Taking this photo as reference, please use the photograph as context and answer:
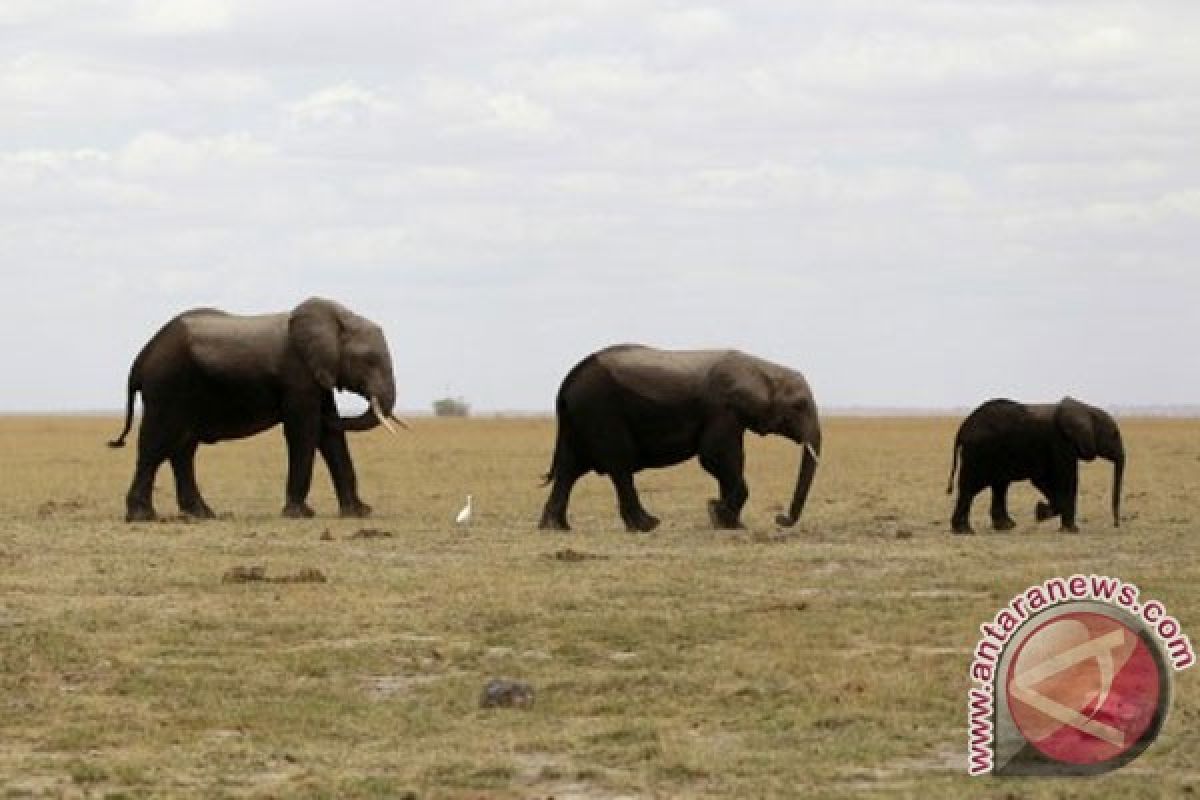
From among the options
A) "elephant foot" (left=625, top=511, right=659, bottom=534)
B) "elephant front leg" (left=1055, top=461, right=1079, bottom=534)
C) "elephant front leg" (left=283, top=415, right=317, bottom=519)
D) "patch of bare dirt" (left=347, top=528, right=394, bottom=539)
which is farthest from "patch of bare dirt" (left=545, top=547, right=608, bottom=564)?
"elephant front leg" (left=283, top=415, right=317, bottom=519)

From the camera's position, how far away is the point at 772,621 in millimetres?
19391

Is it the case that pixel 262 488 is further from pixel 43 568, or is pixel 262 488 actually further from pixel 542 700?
pixel 542 700

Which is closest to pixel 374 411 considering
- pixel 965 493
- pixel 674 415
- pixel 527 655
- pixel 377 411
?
pixel 377 411

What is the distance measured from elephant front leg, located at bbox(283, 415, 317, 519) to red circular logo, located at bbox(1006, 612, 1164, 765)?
57.9 ft

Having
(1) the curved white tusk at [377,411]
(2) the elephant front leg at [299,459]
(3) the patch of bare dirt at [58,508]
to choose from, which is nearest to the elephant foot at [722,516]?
(1) the curved white tusk at [377,411]

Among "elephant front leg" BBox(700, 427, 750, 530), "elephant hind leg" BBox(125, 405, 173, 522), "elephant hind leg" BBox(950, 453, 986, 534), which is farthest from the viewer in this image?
"elephant hind leg" BBox(125, 405, 173, 522)

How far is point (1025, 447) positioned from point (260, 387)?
32.0ft

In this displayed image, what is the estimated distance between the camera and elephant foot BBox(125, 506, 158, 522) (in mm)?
32094

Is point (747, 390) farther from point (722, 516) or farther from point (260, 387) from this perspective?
point (260, 387)

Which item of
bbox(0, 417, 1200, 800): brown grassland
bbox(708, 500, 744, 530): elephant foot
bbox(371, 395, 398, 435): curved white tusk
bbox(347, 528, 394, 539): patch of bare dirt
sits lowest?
bbox(0, 417, 1200, 800): brown grassland

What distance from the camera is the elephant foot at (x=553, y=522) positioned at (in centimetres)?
3012

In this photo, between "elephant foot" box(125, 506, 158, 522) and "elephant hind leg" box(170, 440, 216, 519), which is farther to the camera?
"elephant hind leg" box(170, 440, 216, 519)

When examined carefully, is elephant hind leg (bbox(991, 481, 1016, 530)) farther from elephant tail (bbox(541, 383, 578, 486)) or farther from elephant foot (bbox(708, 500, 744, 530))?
elephant tail (bbox(541, 383, 578, 486))
